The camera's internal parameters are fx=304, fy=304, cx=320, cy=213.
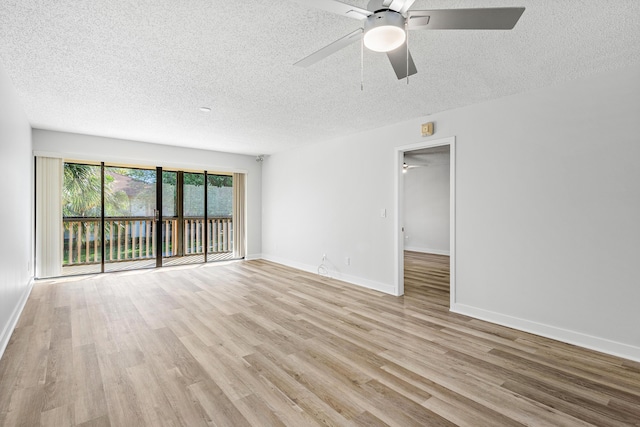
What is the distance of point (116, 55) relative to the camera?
238 centimetres

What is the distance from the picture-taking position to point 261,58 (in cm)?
243

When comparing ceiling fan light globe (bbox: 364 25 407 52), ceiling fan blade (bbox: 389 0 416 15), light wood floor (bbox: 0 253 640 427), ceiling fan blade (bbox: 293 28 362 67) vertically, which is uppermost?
ceiling fan blade (bbox: 389 0 416 15)

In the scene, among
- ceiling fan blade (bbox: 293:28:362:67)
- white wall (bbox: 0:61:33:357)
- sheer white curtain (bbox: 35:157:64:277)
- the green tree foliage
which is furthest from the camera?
the green tree foliage

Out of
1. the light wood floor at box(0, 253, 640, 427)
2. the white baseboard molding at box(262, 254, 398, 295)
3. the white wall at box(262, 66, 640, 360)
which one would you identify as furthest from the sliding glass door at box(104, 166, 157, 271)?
the white wall at box(262, 66, 640, 360)

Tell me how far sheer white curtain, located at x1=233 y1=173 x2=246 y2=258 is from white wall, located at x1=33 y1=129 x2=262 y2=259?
0.45 ft

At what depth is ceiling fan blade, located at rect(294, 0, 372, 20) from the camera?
4.66 ft

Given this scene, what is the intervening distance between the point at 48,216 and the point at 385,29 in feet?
19.1

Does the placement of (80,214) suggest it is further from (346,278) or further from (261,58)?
(261,58)

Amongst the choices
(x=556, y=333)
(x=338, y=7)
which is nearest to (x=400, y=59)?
(x=338, y=7)

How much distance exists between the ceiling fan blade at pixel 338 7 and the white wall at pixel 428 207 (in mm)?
6345

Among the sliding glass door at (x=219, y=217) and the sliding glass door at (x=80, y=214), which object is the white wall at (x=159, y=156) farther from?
the sliding glass door at (x=80, y=214)

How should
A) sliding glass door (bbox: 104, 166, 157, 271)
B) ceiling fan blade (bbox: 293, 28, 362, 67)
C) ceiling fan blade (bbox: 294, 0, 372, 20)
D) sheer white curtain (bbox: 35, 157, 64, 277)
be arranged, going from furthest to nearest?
sliding glass door (bbox: 104, 166, 157, 271) < sheer white curtain (bbox: 35, 157, 64, 277) < ceiling fan blade (bbox: 293, 28, 362, 67) < ceiling fan blade (bbox: 294, 0, 372, 20)

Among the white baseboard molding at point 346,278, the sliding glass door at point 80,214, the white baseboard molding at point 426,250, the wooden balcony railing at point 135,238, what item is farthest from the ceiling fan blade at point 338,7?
the white baseboard molding at point 426,250

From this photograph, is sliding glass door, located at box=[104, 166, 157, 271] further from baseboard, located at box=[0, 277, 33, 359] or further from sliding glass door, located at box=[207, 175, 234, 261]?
baseboard, located at box=[0, 277, 33, 359]
